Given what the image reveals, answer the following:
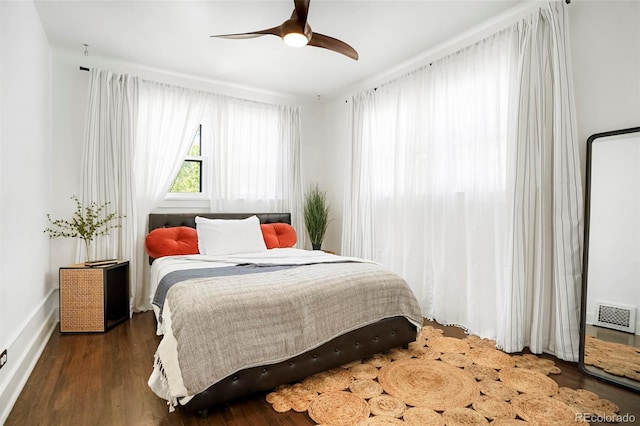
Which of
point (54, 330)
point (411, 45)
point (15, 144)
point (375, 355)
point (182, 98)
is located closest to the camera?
point (15, 144)

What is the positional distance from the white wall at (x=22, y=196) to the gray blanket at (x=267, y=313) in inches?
35.8

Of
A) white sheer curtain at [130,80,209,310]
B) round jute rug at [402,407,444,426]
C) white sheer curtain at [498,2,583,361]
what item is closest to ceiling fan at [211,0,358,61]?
white sheer curtain at [498,2,583,361]

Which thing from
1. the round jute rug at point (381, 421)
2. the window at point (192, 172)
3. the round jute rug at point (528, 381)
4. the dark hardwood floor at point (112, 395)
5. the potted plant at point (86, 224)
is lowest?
the dark hardwood floor at point (112, 395)

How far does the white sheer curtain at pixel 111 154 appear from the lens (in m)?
3.50

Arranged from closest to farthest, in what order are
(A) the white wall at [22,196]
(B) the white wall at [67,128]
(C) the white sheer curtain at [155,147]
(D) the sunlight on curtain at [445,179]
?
(A) the white wall at [22,196] → (D) the sunlight on curtain at [445,179] → (B) the white wall at [67,128] → (C) the white sheer curtain at [155,147]

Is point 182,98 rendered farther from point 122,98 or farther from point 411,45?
point 411,45

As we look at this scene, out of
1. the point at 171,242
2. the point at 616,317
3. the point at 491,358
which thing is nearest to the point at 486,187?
the point at 616,317

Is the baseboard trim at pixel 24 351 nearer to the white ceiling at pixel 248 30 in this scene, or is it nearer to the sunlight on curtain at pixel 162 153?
the sunlight on curtain at pixel 162 153

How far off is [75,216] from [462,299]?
12.7ft

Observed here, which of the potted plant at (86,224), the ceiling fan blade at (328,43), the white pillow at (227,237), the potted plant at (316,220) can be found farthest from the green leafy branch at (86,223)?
the ceiling fan blade at (328,43)

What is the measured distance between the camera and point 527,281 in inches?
103

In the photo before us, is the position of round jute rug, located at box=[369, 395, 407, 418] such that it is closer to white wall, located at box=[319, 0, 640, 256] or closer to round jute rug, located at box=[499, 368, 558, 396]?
round jute rug, located at box=[499, 368, 558, 396]

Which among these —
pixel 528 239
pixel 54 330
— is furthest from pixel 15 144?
pixel 528 239

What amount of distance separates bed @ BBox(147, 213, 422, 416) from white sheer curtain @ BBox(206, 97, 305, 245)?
1553 millimetres
